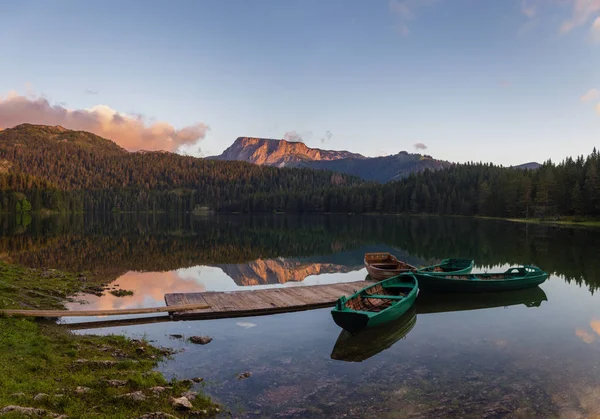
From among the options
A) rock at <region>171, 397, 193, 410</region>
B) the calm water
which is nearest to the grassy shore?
rock at <region>171, 397, 193, 410</region>

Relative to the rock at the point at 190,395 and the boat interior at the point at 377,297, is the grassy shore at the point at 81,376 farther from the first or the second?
the boat interior at the point at 377,297

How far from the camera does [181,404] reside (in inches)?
461

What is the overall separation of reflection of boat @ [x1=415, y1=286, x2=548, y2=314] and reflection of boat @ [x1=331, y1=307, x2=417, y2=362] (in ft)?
14.2

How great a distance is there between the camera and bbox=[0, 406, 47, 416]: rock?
9219 millimetres

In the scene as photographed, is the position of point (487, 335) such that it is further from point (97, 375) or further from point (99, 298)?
point (99, 298)

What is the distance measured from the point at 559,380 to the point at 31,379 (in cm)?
1821

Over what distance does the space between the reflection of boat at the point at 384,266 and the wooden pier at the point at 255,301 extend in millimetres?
4608

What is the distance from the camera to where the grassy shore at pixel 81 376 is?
34.4ft

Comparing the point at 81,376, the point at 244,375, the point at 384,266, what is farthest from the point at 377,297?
the point at 81,376

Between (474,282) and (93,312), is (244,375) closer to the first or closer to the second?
(93,312)

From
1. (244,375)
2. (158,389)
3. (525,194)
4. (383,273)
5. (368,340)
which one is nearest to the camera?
(158,389)

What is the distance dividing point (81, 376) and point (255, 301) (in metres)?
13.7

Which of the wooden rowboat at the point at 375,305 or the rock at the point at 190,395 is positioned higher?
the wooden rowboat at the point at 375,305

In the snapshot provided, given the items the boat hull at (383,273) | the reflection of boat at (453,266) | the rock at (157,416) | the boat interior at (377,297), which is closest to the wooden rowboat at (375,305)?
the boat interior at (377,297)
